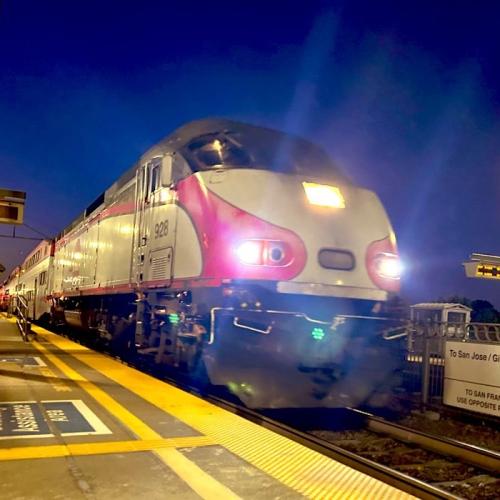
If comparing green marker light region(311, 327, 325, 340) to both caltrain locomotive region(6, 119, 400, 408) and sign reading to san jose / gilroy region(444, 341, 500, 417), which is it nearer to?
caltrain locomotive region(6, 119, 400, 408)

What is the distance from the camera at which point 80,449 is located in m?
4.30

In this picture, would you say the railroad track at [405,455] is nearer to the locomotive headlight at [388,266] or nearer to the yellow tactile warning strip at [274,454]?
the yellow tactile warning strip at [274,454]

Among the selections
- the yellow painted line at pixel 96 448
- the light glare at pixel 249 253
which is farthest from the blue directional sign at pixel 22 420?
the light glare at pixel 249 253

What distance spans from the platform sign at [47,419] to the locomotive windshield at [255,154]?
3.38 meters

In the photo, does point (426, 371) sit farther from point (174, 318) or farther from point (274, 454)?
point (274, 454)

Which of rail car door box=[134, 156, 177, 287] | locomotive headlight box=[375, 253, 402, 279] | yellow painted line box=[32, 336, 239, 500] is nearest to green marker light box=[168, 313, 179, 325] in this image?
rail car door box=[134, 156, 177, 287]

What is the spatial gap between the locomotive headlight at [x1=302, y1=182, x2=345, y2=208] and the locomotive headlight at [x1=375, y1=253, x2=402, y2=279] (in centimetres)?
85

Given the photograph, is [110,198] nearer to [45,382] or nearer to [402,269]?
[45,382]

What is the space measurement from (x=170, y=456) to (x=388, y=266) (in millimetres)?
4325

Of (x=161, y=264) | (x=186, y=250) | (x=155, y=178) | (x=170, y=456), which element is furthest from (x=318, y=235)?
(x=170, y=456)

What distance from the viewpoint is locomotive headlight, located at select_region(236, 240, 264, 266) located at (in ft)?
22.1

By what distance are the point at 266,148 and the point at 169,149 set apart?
1471mm

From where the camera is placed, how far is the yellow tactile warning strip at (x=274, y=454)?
3.78 m

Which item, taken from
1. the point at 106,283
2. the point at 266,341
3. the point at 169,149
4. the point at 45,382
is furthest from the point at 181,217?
the point at 106,283
